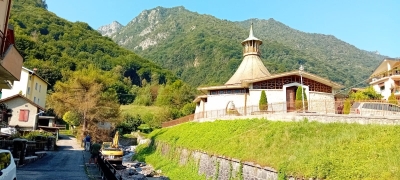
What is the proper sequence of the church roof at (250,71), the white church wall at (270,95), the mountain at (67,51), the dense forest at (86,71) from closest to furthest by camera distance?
1. the white church wall at (270,95)
2. the church roof at (250,71)
3. the dense forest at (86,71)
4. the mountain at (67,51)

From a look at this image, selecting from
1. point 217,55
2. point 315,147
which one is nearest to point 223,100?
point 315,147

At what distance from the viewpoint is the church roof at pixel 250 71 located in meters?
37.4

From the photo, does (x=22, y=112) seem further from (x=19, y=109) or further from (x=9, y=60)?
(x=9, y=60)

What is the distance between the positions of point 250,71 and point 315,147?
24.2 m

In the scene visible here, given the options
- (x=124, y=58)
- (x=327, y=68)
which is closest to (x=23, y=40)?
(x=124, y=58)

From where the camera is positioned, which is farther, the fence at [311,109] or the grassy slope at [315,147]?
the fence at [311,109]

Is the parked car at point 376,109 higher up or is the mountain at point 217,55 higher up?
the mountain at point 217,55

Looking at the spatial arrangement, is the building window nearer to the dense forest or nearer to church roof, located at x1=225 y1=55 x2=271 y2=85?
the dense forest

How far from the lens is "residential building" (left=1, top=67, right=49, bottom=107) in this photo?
4462 cm

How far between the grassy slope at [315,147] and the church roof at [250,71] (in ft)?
46.7

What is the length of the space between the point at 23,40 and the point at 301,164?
275 ft

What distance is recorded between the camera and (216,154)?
64.2 feet

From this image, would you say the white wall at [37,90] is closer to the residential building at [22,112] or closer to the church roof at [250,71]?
the residential building at [22,112]

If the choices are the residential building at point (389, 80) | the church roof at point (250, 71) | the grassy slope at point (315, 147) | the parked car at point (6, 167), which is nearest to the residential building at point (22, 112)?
the church roof at point (250, 71)
